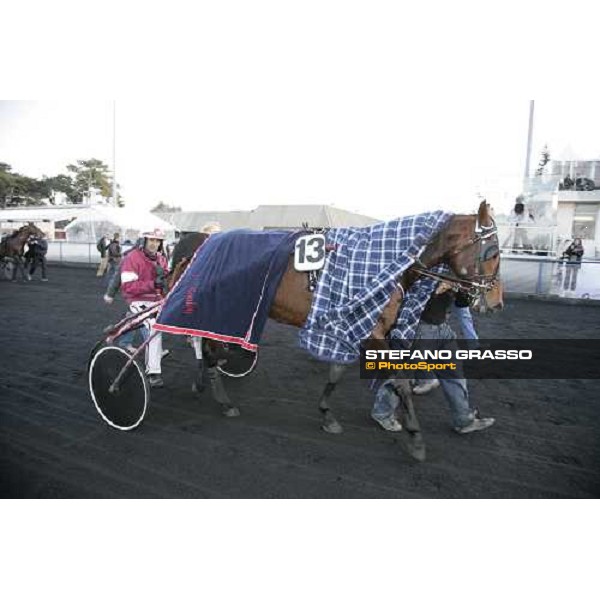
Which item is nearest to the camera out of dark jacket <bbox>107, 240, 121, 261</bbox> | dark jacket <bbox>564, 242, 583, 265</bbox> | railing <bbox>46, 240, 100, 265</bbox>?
dark jacket <bbox>564, 242, 583, 265</bbox>

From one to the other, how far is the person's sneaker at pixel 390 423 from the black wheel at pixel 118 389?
1988mm

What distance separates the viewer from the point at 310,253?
10.8ft

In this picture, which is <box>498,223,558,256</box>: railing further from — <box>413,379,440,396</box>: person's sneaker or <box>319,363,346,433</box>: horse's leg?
<box>319,363,346,433</box>: horse's leg

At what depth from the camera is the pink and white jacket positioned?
4.36 meters

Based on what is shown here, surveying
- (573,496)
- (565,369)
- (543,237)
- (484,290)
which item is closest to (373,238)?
(484,290)

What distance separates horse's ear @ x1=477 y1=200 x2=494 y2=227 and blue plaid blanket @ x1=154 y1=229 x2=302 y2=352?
1424mm

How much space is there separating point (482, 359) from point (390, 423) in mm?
2530

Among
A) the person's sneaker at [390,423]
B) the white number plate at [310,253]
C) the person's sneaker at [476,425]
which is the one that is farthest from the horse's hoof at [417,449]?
the white number plate at [310,253]

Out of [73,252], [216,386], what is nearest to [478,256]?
[216,386]

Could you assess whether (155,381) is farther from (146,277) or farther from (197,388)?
(146,277)

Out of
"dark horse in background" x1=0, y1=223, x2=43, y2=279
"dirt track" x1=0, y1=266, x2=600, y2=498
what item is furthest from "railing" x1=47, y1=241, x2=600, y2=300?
"dark horse in background" x1=0, y1=223, x2=43, y2=279

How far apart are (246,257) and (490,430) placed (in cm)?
258

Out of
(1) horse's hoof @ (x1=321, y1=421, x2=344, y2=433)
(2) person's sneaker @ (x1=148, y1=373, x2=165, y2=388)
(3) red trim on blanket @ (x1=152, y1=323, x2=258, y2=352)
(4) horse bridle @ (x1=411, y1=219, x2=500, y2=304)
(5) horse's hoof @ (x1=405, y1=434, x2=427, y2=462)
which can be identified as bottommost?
(2) person's sneaker @ (x1=148, y1=373, x2=165, y2=388)

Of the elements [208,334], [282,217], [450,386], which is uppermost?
[282,217]
